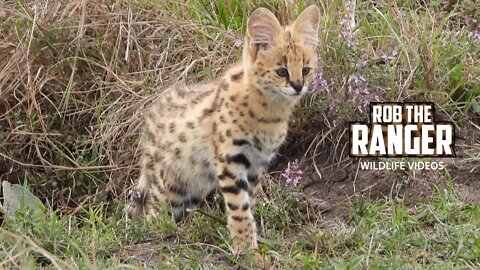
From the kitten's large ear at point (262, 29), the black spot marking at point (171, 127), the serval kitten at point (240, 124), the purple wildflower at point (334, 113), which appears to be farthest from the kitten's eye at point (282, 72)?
the purple wildflower at point (334, 113)

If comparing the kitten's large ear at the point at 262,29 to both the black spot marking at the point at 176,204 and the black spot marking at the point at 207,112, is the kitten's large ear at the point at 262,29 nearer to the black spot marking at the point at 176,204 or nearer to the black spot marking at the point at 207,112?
the black spot marking at the point at 207,112

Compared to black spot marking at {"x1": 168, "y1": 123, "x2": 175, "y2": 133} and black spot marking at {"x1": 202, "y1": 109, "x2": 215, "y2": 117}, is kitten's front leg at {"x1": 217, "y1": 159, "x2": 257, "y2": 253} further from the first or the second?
black spot marking at {"x1": 168, "y1": 123, "x2": 175, "y2": 133}

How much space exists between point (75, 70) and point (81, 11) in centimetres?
41

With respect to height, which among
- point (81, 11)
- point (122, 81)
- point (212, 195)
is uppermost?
point (81, 11)

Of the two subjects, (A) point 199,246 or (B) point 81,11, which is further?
(B) point 81,11

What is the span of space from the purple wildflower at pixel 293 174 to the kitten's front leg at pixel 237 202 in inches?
15.3

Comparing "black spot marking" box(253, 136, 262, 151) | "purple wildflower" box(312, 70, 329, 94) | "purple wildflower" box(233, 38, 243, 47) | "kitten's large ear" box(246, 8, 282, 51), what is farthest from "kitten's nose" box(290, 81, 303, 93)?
"purple wildflower" box(233, 38, 243, 47)

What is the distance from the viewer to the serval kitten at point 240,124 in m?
4.93

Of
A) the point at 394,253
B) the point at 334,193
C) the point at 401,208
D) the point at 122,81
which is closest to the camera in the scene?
the point at 394,253

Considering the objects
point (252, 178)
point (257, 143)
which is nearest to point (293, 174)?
point (252, 178)

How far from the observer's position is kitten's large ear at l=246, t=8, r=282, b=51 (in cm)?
495

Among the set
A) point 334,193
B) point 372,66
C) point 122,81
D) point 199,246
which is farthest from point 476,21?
point 199,246

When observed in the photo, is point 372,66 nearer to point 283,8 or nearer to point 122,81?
point 283,8

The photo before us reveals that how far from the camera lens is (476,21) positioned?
21.9 feet
